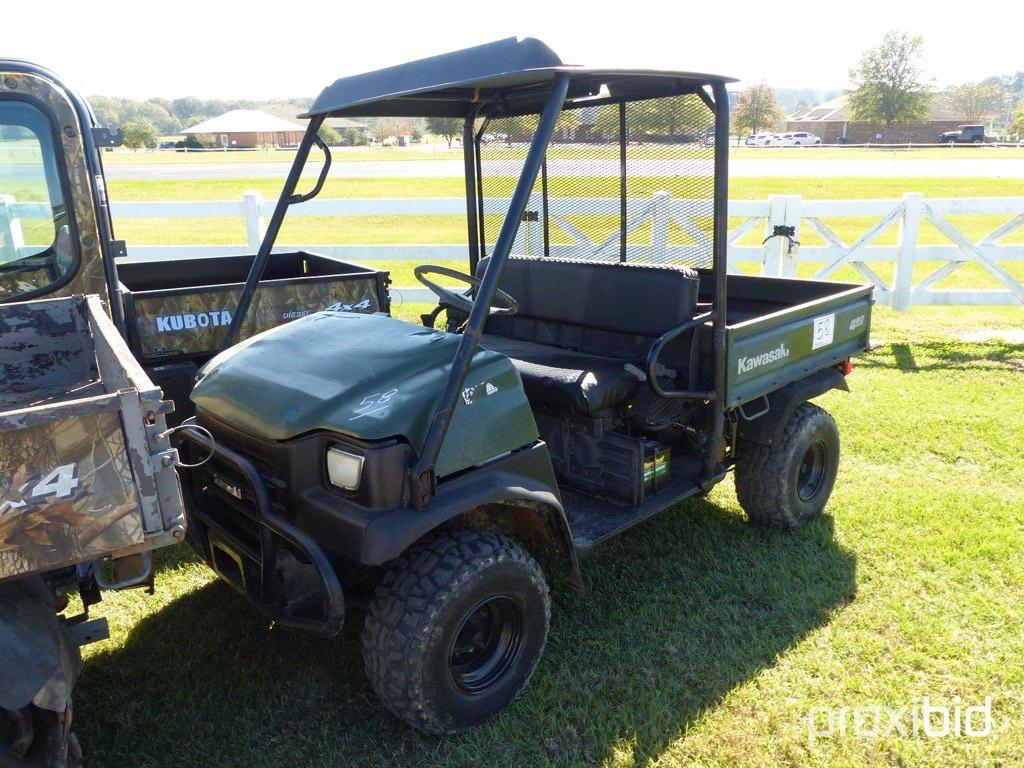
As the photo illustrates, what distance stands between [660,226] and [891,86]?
7432 centimetres

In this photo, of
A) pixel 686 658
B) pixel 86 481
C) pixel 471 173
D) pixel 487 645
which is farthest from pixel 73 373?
pixel 686 658

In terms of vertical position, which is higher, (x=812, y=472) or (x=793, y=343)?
(x=793, y=343)

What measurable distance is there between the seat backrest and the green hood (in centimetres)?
76

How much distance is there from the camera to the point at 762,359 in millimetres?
3738

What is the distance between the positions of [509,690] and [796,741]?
0.99m

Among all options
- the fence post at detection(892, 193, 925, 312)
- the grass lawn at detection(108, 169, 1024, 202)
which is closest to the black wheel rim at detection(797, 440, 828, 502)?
the fence post at detection(892, 193, 925, 312)

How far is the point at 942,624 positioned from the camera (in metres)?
3.47

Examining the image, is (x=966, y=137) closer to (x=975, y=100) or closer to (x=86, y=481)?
(x=975, y=100)

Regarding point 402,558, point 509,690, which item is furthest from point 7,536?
point 509,690

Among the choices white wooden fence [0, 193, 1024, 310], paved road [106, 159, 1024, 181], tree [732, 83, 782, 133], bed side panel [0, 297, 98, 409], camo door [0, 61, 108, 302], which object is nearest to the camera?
bed side panel [0, 297, 98, 409]

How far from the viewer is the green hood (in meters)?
2.66

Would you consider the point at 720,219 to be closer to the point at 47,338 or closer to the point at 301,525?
the point at 301,525

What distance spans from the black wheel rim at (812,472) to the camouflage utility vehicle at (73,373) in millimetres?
2563

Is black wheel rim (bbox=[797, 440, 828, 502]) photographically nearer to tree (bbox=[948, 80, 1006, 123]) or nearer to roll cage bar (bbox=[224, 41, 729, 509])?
roll cage bar (bbox=[224, 41, 729, 509])
